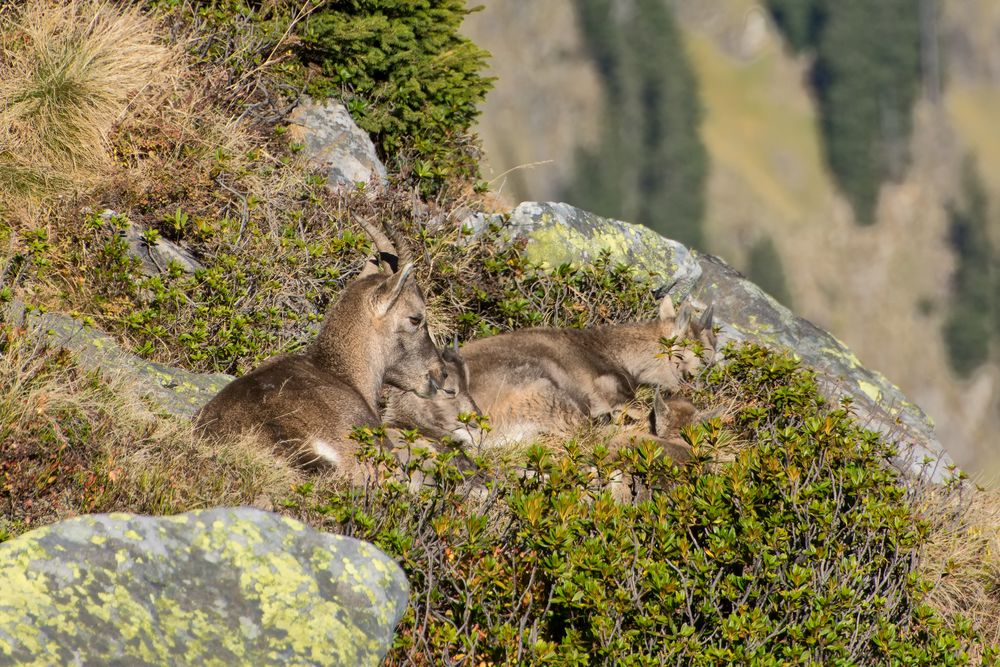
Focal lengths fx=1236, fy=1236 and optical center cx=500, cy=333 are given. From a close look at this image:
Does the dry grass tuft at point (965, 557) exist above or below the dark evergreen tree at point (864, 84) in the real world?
above

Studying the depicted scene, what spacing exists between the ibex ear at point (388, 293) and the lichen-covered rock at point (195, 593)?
4431mm

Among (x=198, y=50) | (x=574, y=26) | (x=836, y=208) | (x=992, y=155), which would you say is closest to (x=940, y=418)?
(x=836, y=208)

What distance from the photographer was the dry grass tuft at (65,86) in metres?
12.0

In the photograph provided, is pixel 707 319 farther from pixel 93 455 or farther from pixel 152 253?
pixel 93 455

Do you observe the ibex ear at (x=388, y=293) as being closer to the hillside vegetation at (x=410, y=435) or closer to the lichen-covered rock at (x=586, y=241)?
the hillside vegetation at (x=410, y=435)

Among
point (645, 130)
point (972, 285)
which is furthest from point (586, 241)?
point (645, 130)

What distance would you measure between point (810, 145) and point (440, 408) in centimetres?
13321

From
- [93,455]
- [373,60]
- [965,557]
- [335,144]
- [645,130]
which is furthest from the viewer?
[645,130]

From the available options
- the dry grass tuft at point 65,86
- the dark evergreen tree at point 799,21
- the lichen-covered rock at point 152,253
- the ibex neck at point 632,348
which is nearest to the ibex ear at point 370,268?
the lichen-covered rock at point 152,253

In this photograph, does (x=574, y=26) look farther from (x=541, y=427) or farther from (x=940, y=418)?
(x=541, y=427)

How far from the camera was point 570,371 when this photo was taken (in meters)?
11.5

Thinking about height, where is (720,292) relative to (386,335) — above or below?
below

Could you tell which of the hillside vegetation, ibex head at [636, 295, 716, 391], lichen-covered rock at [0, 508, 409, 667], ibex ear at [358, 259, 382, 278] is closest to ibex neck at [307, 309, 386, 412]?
ibex ear at [358, 259, 382, 278]

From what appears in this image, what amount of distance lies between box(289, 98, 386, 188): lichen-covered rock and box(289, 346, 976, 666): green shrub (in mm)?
6218
